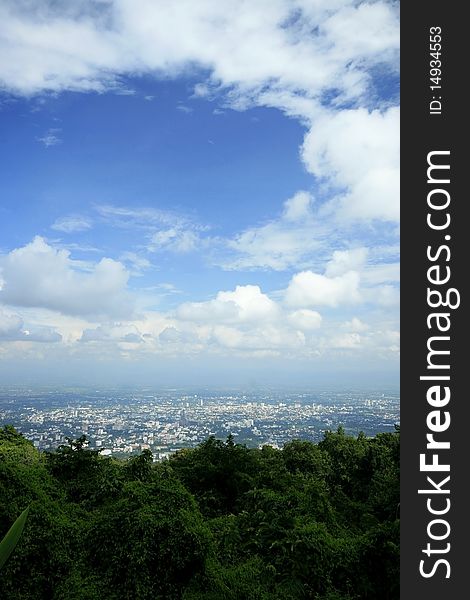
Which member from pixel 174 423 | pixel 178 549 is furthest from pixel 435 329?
pixel 174 423

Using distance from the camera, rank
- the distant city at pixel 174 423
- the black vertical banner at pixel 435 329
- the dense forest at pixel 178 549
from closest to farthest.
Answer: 1. the black vertical banner at pixel 435 329
2. the dense forest at pixel 178 549
3. the distant city at pixel 174 423

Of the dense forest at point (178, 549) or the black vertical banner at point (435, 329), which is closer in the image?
the black vertical banner at point (435, 329)

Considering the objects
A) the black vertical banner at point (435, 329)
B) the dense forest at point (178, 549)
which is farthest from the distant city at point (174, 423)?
the black vertical banner at point (435, 329)

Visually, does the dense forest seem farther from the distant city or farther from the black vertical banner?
the distant city

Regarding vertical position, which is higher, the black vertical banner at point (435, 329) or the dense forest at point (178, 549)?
the black vertical banner at point (435, 329)

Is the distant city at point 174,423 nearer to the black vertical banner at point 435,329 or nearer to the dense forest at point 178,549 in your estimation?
the dense forest at point 178,549

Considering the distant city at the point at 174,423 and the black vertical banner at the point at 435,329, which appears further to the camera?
the distant city at the point at 174,423

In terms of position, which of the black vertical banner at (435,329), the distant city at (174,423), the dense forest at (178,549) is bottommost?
the distant city at (174,423)

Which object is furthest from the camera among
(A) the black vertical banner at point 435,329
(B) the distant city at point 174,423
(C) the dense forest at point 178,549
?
(B) the distant city at point 174,423

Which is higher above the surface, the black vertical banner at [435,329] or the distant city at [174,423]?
the black vertical banner at [435,329]
